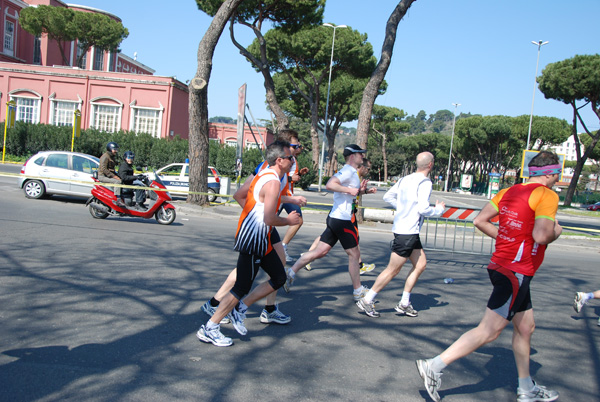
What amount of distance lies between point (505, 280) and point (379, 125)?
7208cm

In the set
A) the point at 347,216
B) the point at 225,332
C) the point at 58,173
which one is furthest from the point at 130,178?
the point at 225,332

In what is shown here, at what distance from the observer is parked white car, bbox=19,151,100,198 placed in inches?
562

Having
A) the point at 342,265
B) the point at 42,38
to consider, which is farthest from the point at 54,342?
the point at 42,38

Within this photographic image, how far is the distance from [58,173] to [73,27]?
39.7 metres

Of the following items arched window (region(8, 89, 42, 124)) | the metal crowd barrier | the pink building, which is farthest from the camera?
arched window (region(8, 89, 42, 124))

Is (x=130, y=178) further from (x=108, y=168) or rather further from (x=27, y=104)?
(x=27, y=104)

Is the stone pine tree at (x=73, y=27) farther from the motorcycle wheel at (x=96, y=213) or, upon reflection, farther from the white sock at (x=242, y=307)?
the white sock at (x=242, y=307)

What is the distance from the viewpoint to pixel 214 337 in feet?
14.2

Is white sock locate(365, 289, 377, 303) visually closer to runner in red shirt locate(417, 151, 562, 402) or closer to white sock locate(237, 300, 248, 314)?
white sock locate(237, 300, 248, 314)

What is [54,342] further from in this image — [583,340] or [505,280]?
[583,340]

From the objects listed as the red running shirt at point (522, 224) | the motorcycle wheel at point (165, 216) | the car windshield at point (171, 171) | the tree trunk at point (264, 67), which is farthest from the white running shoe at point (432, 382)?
the tree trunk at point (264, 67)

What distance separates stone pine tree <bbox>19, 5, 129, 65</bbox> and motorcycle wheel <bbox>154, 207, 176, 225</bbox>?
42.9 meters

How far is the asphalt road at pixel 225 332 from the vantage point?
3584mm

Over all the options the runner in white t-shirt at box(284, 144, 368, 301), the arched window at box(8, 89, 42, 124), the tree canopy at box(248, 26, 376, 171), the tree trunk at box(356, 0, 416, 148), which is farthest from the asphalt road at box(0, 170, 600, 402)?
the arched window at box(8, 89, 42, 124)
